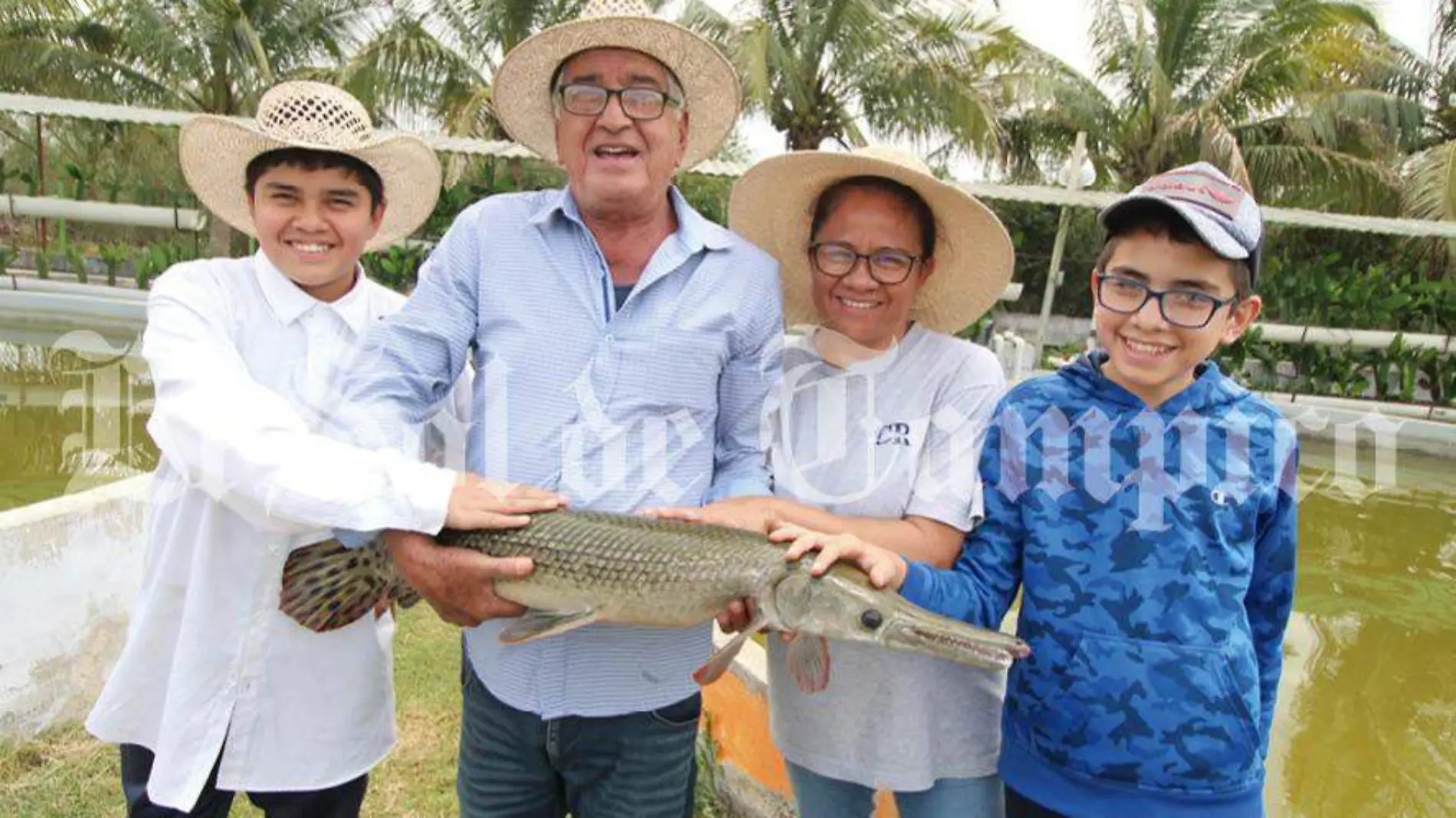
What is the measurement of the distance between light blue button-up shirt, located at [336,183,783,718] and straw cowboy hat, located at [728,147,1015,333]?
0.30 metres

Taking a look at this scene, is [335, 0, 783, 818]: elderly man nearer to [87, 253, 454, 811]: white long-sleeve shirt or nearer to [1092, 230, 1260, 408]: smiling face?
[87, 253, 454, 811]: white long-sleeve shirt

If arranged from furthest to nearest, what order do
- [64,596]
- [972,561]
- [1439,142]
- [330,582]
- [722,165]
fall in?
1. [1439,142]
2. [722,165]
3. [64,596]
4. [330,582]
5. [972,561]

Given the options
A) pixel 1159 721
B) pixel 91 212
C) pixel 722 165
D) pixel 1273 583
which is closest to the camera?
pixel 1159 721

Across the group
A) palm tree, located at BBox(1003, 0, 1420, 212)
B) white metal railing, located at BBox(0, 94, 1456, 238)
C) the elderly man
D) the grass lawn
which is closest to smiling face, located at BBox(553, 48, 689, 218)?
the elderly man

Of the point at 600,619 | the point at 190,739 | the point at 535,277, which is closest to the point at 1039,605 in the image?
the point at 600,619

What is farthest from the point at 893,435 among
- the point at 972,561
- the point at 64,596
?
the point at 64,596

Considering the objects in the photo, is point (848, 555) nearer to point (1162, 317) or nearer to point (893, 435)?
point (893, 435)

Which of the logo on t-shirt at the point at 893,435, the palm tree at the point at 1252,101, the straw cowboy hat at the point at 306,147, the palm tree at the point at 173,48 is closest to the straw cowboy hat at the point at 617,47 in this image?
the straw cowboy hat at the point at 306,147

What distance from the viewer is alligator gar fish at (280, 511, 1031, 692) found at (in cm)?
204

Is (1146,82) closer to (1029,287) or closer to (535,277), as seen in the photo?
(1029,287)

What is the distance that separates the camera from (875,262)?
2.31 metres

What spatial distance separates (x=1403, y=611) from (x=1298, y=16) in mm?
13569

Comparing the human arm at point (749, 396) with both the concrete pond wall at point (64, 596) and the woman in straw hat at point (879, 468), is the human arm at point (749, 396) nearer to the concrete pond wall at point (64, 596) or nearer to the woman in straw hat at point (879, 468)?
the woman in straw hat at point (879, 468)

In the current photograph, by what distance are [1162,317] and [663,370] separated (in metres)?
1.05
